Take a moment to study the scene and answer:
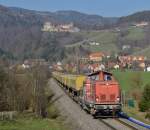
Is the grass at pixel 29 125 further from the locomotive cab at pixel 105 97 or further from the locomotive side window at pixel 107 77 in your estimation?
the locomotive side window at pixel 107 77

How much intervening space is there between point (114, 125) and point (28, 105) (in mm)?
15873

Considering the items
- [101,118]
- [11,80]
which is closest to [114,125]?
[101,118]

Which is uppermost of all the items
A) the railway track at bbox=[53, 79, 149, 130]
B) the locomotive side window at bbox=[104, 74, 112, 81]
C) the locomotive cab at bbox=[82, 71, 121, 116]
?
the locomotive side window at bbox=[104, 74, 112, 81]

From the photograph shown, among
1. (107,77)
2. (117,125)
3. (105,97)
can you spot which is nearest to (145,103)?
(107,77)

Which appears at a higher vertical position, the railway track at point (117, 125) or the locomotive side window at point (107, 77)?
the locomotive side window at point (107, 77)

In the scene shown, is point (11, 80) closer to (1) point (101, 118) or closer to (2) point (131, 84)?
(1) point (101, 118)

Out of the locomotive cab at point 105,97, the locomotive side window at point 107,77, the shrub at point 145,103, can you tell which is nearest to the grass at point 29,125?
the locomotive cab at point 105,97

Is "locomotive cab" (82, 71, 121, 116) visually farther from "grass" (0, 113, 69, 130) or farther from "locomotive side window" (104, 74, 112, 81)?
"grass" (0, 113, 69, 130)

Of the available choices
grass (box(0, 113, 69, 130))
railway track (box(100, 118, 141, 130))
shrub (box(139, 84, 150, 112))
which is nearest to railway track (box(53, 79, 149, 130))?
railway track (box(100, 118, 141, 130))

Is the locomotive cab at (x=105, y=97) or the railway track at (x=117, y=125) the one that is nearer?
the railway track at (x=117, y=125)

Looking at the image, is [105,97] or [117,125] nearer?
[117,125]

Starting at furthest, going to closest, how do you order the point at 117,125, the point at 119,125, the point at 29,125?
the point at 29,125
the point at 117,125
the point at 119,125

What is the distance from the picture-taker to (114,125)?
28281 mm

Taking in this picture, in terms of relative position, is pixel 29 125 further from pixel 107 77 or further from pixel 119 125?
pixel 107 77
